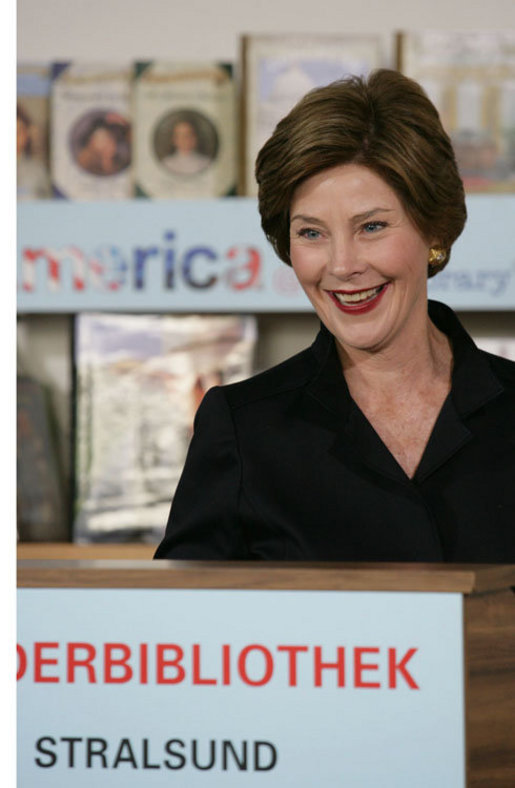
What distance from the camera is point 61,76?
8.05 feet

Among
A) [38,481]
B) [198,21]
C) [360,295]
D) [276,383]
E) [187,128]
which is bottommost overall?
[38,481]

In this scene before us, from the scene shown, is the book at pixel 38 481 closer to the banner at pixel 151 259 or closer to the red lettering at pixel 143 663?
the banner at pixel 151 259

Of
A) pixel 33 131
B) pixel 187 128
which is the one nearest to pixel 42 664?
pixel 187 128

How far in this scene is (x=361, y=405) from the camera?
1277 mm

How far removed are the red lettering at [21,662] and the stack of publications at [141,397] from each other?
1696mm

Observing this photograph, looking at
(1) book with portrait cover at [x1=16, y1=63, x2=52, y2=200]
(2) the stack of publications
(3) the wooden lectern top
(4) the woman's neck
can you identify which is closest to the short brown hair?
(4) the woman's neck

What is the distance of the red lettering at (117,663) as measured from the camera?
75 cm

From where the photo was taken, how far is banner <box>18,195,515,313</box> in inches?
93.3

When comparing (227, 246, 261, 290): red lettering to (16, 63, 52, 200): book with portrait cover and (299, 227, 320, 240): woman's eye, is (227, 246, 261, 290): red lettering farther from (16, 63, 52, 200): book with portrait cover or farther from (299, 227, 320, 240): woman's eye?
(299, 227, 320, 240): woman's eye

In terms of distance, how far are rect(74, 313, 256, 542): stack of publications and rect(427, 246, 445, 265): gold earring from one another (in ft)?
3.75

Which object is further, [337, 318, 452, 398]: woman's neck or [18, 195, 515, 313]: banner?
[18, 195, 515, 313]: banner

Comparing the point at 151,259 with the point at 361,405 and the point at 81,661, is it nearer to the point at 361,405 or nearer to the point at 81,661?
the point at 361,405

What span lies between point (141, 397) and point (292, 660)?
1778mm

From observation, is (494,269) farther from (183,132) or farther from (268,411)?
(268,411)
